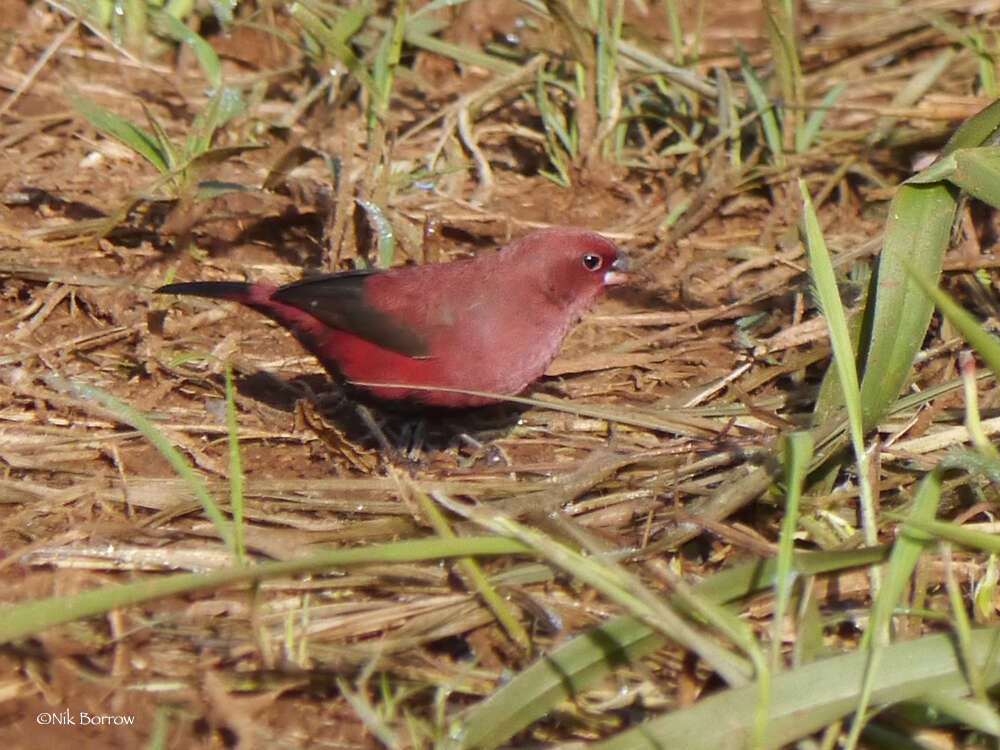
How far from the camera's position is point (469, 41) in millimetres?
5648

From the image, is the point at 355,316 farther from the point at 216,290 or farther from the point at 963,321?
the point at 963,321

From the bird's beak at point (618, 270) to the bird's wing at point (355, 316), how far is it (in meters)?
0.65

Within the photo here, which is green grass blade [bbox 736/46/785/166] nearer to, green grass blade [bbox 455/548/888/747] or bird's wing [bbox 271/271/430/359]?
bird's wing [bbox 271/271/430/359]

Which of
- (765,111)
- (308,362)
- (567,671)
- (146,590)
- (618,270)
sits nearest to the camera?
(146,590)

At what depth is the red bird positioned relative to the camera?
4055mm

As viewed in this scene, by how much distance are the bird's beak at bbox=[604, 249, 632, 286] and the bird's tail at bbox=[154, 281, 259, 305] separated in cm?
109

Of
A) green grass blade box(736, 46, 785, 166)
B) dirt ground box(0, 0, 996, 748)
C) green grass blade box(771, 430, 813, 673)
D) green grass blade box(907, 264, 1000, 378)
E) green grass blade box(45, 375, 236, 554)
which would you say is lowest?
dirt ground box(0, 0, 996, 748)

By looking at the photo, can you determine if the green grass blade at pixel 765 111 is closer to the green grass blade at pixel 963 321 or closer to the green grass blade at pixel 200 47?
the green grass blade at pixel 200 47

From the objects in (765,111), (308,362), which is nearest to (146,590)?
(308,362)

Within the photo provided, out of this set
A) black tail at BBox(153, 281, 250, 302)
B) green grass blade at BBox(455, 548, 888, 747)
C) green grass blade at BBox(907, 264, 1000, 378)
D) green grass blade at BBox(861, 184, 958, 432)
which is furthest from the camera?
black tail at BBox(153, 281, 250, 302)

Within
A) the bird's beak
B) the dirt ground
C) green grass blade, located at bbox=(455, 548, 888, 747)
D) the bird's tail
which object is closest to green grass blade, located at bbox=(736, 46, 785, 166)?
the dirt ground

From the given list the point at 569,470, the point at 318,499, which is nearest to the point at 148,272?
the point at 318,499

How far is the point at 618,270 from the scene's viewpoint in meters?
4.34

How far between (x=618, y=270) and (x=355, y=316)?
2.82 ft
